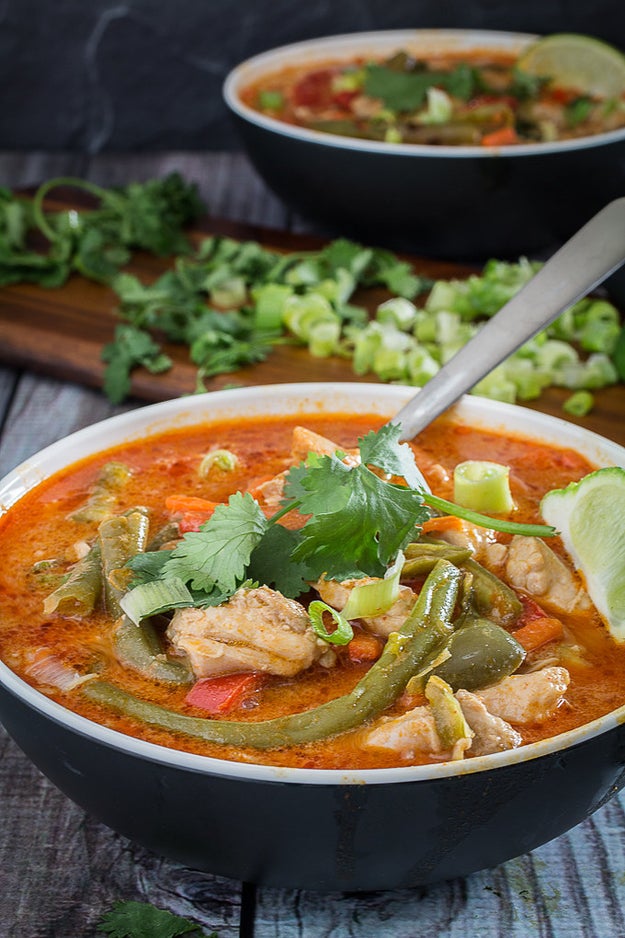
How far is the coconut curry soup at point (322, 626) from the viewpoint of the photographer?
2023 mm

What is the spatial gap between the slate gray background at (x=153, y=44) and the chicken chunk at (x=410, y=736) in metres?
4.77

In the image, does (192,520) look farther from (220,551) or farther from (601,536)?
(601,536)

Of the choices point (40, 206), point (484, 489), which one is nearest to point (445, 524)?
point (484, 489)

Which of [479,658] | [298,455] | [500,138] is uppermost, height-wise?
[479,658]

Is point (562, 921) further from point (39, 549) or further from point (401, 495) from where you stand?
point (39, 549)

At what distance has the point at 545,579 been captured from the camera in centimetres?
234

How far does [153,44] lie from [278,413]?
365 cm

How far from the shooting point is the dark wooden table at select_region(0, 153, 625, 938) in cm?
221

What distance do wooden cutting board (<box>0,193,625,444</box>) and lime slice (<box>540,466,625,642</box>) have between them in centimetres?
125

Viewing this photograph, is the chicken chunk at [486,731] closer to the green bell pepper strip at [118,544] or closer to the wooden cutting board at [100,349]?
the green bell pepper strip at [118,544]

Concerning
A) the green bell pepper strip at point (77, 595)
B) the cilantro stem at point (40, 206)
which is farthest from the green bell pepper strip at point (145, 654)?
the cilantro stem at point (40, 206)

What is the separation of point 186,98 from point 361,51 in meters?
1.02

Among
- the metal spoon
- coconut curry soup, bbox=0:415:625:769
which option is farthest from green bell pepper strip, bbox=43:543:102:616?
the metal spoon

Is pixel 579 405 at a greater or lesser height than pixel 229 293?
greater
